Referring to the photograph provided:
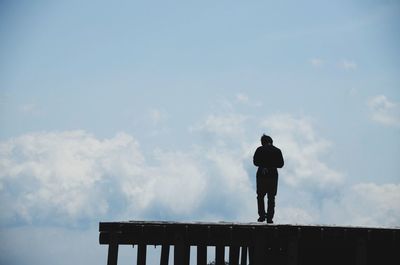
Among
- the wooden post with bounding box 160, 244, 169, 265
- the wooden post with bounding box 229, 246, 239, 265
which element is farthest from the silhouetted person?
the wooden post with bounding box 160, 244, 169, 265

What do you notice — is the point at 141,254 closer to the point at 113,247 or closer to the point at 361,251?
the point at 113,247

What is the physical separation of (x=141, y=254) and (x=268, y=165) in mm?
4202

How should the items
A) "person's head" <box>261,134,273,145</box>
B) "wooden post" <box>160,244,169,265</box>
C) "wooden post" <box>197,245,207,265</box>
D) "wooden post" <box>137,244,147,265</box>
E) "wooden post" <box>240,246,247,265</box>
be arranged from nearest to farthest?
"wooden post" <box>137,244,147,265</box>
"wooden post" <box>160,244,169,265</box>
"wooden post" <box>197,245,207,265</box>
"person's head" <box>261,134,273,145</box>
"wooden post" <box>240,246,247,265</box>

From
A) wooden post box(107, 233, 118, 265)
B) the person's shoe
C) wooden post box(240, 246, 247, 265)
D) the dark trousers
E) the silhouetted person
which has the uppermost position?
the silhouetted person

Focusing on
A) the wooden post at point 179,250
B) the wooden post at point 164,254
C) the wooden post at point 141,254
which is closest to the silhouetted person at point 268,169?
the wooden post at point 164,254

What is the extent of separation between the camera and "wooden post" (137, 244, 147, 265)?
18.2 metres

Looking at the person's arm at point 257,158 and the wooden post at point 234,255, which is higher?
the person's arm at point 257,158

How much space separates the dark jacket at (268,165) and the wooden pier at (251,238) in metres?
2.52

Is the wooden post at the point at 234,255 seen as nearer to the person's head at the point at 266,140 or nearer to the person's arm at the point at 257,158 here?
the person's arm at the point at 257,158

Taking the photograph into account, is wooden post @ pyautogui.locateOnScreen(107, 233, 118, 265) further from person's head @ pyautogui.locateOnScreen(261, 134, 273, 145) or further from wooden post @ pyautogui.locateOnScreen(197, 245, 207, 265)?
person's head @ pyautogui.locateOnScreen(261, 134, 273, 145)

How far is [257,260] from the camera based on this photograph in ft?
59.2

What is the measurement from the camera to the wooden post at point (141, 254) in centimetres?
1825

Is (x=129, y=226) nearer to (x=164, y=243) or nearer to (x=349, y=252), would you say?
(x=164, y=243)

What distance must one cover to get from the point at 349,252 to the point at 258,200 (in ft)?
9.79
